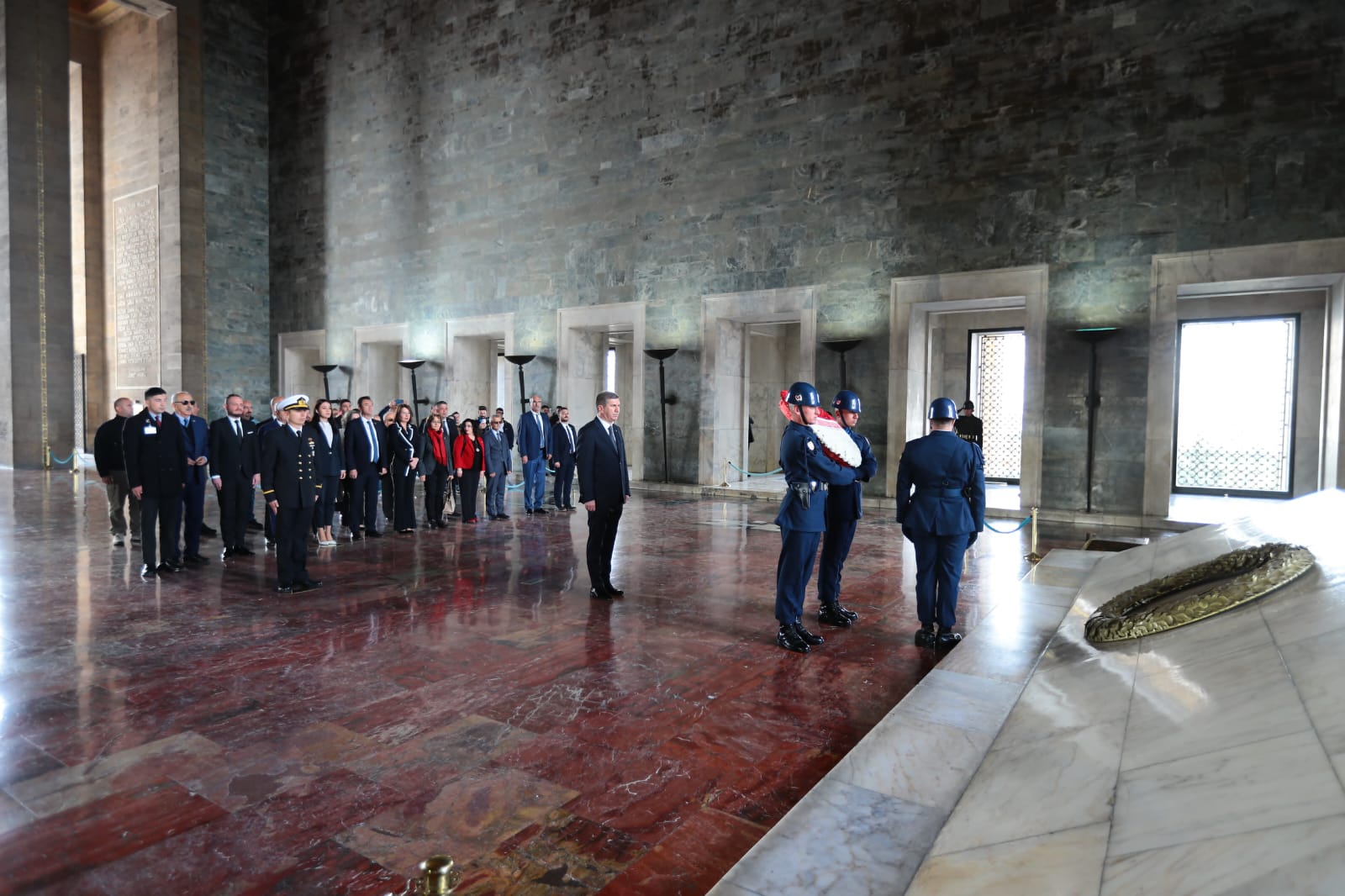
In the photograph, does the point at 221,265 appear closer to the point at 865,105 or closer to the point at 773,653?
the point at 865,105

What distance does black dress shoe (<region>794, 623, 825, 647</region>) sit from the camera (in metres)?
5.17

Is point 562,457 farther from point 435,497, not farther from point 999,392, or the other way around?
point 999,392

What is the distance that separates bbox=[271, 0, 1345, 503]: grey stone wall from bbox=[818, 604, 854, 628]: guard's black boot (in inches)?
308

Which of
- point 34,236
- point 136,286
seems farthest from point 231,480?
point 136,286

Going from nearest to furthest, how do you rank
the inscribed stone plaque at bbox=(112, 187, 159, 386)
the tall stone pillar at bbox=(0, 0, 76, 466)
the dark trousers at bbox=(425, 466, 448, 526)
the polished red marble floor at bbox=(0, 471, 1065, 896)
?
the polished red marble floor at bbox=(0, 471, 1065, 896)
the dark trousers at bbox=(425, 466, 448, 526)
the tall stone pillar at bbox=(0, 0, 76, 466)
the inscribed stone plaque at bbox=(112, 187, 159, 386)

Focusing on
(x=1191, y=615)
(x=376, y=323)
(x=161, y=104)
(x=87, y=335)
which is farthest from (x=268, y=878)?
(x=87, y=335)

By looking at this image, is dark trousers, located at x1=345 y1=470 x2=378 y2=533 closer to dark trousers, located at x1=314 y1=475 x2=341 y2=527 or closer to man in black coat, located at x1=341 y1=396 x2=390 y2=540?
man in black coat, located at x1=341 y1=396 x2=390 y2=540

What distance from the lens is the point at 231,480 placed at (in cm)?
838

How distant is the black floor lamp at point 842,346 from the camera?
13.3 m

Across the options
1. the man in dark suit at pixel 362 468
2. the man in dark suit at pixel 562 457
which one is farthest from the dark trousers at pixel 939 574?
the man in dark suit at pixel 562 457

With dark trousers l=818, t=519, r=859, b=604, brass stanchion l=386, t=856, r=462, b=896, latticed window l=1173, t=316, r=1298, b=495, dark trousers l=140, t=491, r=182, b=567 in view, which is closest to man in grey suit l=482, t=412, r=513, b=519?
dark trousers l=140, t=491, r=182, b=567

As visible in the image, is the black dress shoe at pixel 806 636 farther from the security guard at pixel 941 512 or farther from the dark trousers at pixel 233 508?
the dark trousers at pixel 233 508

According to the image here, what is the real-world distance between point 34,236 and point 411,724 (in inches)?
886

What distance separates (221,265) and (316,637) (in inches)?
773
